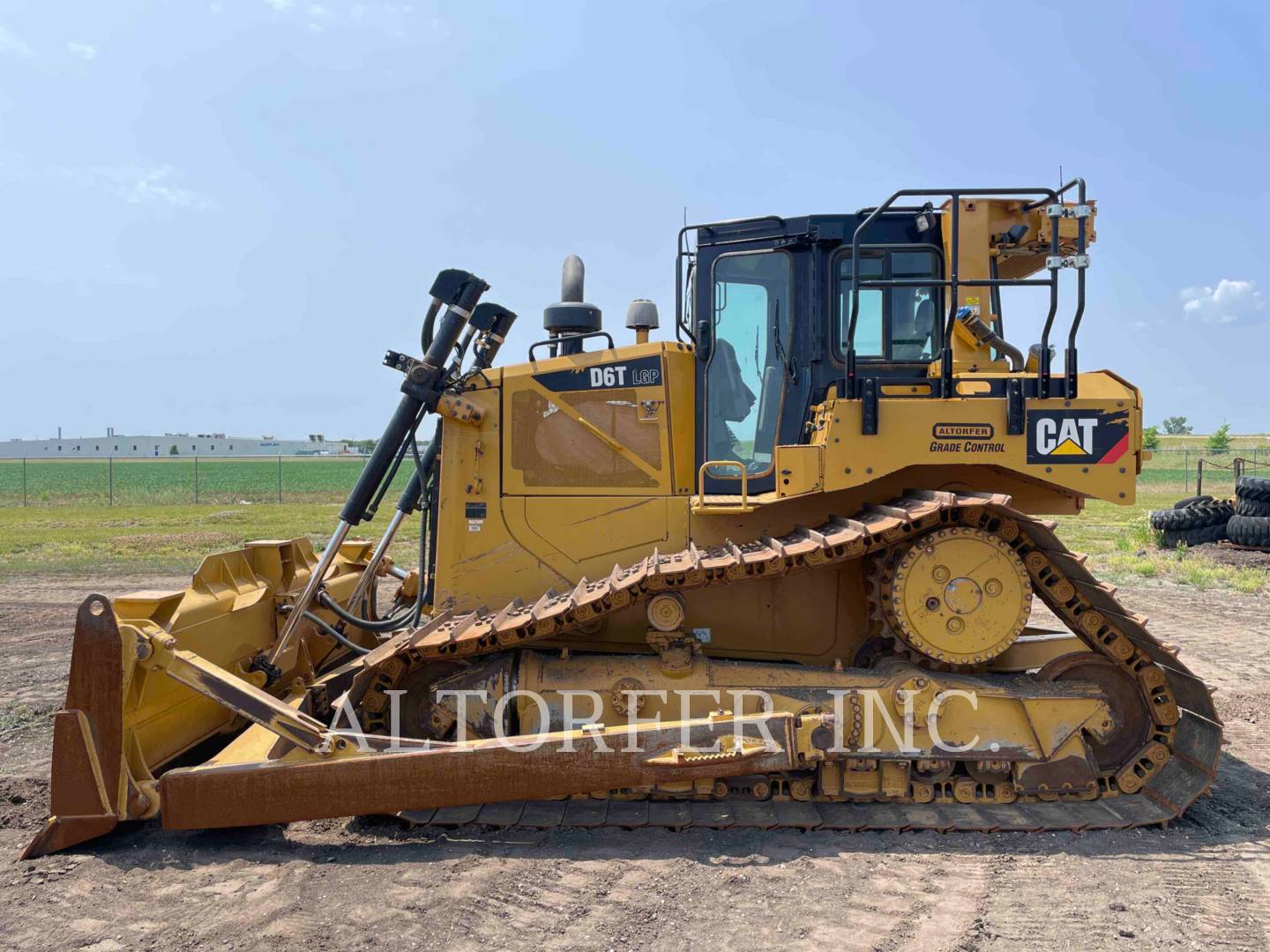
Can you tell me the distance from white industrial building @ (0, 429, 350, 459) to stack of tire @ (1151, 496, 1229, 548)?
414 feet

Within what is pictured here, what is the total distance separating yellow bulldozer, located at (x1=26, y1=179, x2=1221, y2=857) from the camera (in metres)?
4.75

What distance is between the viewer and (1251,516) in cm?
1596

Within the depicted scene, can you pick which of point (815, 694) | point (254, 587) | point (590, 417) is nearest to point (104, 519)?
point (254, 587)

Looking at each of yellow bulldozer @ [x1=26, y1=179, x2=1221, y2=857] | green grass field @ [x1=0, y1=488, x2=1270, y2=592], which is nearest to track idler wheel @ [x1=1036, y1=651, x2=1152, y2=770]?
yellow bulldozer @ [x1=26, y1=179, x2=1221, y2=857]

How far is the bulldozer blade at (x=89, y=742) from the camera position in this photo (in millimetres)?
4539

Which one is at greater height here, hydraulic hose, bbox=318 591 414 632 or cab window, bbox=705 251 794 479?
cab window, bbox=705 251 794 479

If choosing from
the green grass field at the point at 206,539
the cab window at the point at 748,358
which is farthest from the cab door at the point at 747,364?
the green grass field at the point at 206,539

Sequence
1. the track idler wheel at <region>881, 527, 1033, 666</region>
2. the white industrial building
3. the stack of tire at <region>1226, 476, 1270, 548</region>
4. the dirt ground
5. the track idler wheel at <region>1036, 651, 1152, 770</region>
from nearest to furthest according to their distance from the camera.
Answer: the dirt ground
the track idler wheel at <region>881, 527, 1033, 666</region>
the track idler wheel at <region>1036, 651, 1152, 770</region>
the stack of tire at <region>1226, 476, 1270, 548</region>
the white industrial building

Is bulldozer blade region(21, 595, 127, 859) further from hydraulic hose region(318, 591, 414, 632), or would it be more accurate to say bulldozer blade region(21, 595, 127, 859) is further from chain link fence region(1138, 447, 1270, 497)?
chain link fence region(1138, 447, 1270, 497)

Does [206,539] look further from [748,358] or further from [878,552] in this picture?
[878,552]

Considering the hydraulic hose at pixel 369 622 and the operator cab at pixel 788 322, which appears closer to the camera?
the operator cab at pixel 788 322

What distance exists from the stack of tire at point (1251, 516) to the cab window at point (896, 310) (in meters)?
13.2

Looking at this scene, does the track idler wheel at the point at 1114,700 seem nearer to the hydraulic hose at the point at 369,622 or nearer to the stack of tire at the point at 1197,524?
the hydraulic hose at the point at 369,622

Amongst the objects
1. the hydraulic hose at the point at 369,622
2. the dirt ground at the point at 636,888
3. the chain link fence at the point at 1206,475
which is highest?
the chain link fence at the point at 1206,475
